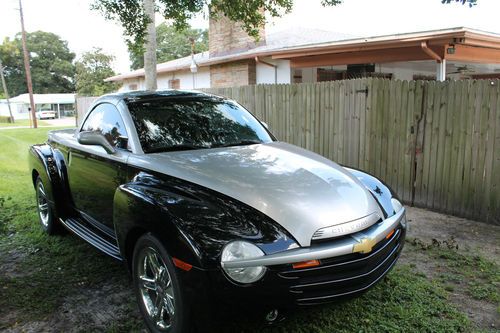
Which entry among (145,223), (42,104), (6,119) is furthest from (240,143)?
(42,104)

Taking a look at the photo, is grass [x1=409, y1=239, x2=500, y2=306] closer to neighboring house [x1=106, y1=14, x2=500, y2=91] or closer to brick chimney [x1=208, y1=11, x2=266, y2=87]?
neighboring house [x1=106, y1=14, x2=500, y2=91]

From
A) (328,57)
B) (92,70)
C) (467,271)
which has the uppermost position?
(92,70)

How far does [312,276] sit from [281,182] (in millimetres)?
769

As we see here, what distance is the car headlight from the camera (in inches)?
93.7

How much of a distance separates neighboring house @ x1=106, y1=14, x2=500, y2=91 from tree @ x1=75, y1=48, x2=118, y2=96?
22955mm

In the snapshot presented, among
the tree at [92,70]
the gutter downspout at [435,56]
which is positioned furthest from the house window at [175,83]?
the tree at [92,70]

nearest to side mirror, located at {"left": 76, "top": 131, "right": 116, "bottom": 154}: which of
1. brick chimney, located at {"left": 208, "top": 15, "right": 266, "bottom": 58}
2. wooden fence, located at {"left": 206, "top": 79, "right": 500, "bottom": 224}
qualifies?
wooden fence, located at {"left": 206, "top": 79, "right": 500, "bottom": 224}

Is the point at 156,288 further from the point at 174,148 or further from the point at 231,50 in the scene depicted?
the point at 231,50

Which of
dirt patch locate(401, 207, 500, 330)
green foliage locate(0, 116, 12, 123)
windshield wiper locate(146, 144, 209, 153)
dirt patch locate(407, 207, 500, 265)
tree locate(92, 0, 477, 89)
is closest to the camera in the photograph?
dirt patch locate(401, 207, 500, 330)

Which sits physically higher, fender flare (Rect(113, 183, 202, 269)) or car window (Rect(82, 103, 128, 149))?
car window (Rect(82, 103, 128, 149))

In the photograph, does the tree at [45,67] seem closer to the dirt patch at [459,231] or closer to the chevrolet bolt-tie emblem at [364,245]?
the dirt patch at [459,231]

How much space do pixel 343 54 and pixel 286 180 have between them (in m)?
9.62

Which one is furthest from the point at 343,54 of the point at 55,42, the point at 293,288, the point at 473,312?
the point at 55,42

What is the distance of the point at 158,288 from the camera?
2926mm
